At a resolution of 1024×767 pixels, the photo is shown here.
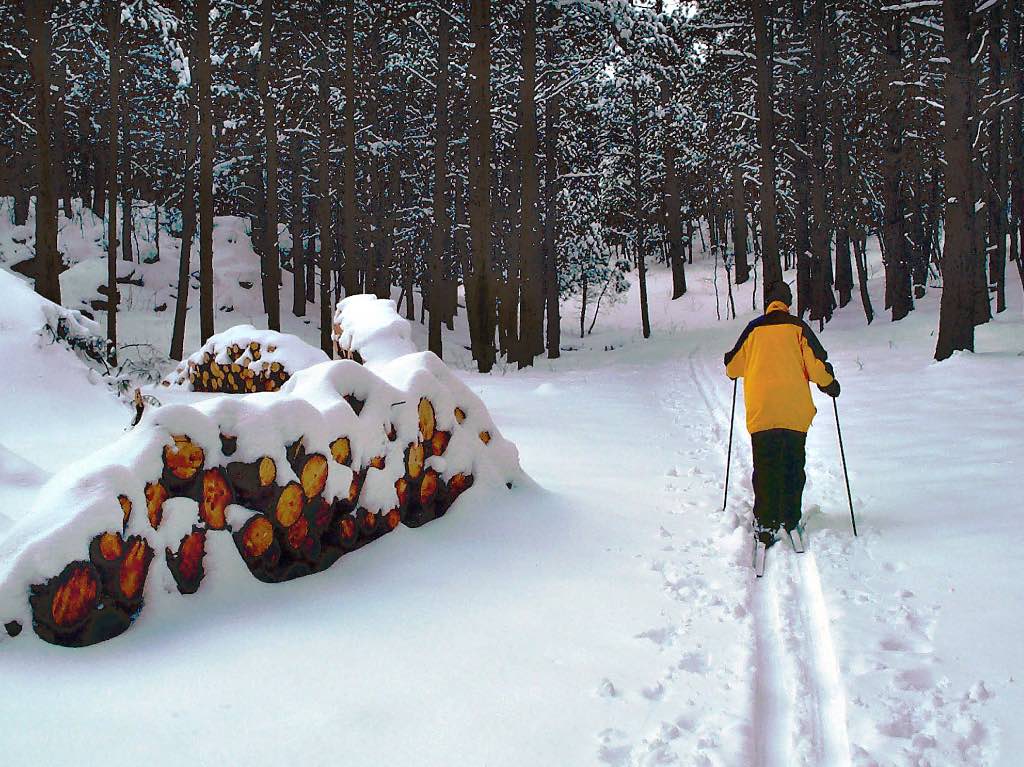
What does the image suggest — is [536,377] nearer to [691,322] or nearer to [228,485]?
[228,485]

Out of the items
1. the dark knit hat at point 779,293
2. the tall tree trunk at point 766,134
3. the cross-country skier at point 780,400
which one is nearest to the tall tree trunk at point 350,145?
the tall tree trunk at point 766,134

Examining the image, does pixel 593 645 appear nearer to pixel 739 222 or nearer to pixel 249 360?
pixel 249 360

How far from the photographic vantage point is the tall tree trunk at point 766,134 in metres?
17.6

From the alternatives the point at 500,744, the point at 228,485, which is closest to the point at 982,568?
the point at 500,744

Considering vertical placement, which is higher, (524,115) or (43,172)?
(524,115)

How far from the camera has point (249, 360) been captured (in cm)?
1101

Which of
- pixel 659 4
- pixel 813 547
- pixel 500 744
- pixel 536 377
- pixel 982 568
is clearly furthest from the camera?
pixel 659 4

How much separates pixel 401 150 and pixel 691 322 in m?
19.9

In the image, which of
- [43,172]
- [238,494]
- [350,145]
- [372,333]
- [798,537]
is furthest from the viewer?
[350,145]

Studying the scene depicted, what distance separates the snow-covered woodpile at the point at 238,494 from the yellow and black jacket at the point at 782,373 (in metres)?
1.97

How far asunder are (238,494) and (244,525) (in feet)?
0.52

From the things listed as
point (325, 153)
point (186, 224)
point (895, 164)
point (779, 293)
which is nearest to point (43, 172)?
point (325, 153)

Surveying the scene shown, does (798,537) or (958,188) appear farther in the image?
(958,188)

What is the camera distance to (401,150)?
65.6 feet
